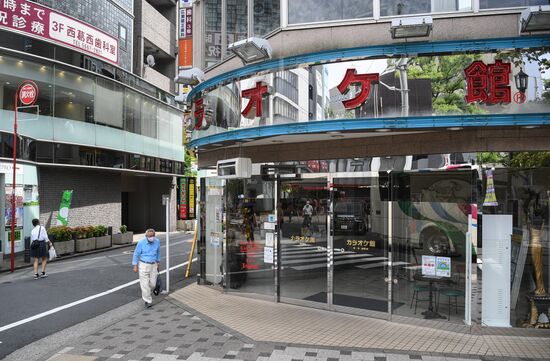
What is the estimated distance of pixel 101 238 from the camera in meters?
21.7

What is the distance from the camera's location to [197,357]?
688 cm

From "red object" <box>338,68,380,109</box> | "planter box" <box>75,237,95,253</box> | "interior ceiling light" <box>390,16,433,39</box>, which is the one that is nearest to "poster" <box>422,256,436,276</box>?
"red object" <box>338,68,380,109</box>

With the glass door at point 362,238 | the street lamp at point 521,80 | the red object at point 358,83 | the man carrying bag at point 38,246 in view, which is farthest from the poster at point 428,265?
the man carrying bag at point 38,246

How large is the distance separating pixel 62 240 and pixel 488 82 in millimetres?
17668

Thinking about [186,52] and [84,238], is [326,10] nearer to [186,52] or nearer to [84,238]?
[186,52]

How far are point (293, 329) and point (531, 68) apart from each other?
598 centimetres

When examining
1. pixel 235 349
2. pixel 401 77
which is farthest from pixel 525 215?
pixel 235 349

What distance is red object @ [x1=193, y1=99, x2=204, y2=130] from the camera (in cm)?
1150

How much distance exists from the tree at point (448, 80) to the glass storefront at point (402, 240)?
1270 mm

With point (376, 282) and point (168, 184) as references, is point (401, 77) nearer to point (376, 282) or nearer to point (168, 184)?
point (376, 282)

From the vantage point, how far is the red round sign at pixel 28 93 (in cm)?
1745

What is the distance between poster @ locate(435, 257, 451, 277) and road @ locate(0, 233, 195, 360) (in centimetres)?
715

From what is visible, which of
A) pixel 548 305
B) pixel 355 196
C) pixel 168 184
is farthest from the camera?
pixel 168 184

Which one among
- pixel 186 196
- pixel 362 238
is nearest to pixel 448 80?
pixel 362 238
